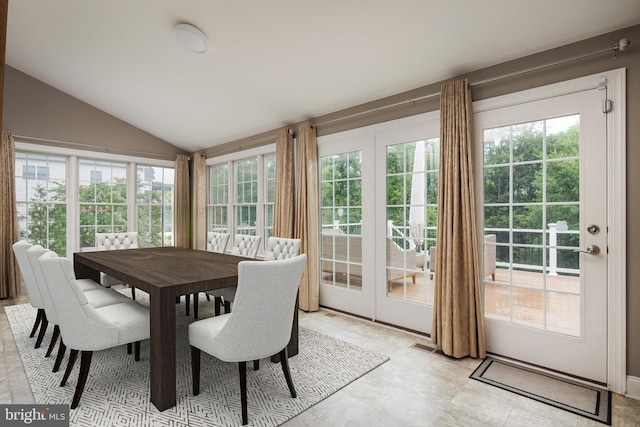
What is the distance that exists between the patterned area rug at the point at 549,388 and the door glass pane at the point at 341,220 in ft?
5.38

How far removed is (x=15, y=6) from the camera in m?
3.35

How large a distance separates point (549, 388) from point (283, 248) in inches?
95.0

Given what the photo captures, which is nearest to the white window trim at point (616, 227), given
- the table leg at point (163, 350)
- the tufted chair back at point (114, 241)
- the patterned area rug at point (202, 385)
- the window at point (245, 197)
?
the patterned area rug at point (202, 385)

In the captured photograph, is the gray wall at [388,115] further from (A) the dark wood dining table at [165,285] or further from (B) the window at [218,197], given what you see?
(A) the dark wood dining table at [165,285]

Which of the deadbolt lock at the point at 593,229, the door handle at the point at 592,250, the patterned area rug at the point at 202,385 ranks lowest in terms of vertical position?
the patterned area rug at the point at 202,385

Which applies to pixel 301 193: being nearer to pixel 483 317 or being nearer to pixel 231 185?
Result: pixel 231 185

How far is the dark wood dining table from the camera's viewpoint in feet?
6.86

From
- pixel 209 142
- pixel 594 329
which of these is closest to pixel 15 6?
pixel 209 142

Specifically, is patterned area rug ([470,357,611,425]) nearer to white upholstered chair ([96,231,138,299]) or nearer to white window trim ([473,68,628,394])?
white window trim ([473,68,628,394])

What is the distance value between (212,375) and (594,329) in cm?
279

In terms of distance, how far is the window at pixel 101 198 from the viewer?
217 inches

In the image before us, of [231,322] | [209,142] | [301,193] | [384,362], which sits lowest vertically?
[384,362]

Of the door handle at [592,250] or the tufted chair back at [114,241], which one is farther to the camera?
the tufted chair back at [114,241]

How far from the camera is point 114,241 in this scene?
4641 mm
